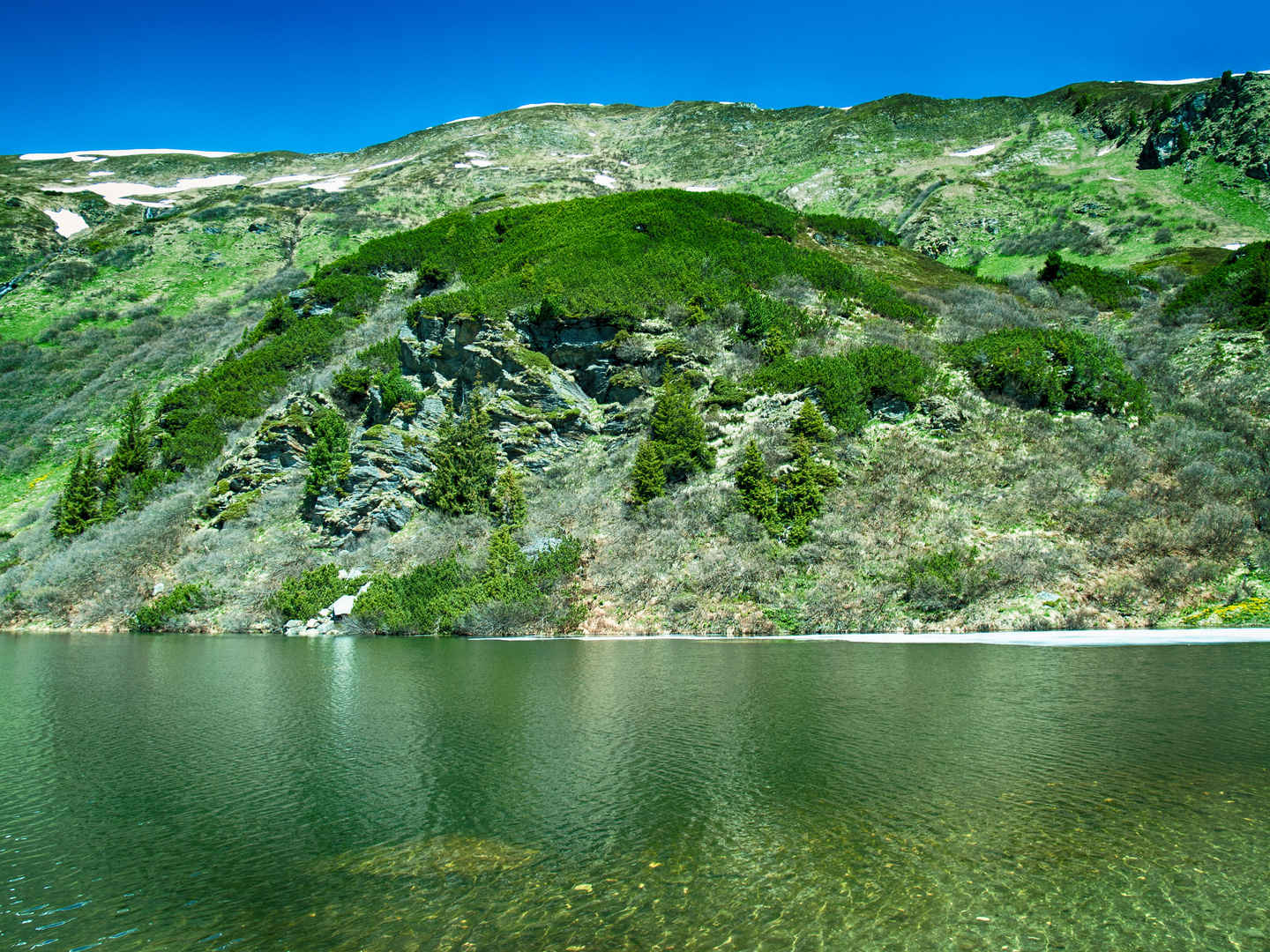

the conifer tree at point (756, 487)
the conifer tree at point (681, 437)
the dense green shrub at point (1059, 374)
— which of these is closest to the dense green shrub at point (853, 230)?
the dense green shrub at point (1059, 374)

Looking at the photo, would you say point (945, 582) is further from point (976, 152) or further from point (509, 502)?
point (976, 152)

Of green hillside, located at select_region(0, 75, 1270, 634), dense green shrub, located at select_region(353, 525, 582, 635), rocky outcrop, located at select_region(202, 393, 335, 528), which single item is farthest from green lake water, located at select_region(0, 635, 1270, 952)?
rocky outcrop, located at select_region(202, 393, 335, 528)

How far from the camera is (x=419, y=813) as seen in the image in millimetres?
7406

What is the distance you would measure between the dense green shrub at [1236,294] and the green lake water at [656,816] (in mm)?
32976

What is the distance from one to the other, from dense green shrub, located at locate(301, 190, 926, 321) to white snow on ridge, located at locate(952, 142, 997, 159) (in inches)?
1675

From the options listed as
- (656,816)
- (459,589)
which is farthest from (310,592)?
(656,816)

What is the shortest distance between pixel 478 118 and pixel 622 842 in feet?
491

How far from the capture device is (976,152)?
289 feet

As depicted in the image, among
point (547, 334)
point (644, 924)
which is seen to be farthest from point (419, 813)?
point (547, 334)

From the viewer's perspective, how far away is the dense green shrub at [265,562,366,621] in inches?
1189

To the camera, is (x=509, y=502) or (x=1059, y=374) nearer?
(x=509, y=502)

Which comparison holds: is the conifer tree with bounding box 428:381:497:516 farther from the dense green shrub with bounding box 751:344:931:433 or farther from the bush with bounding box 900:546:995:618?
the bush with bounding box 900:546:995:618

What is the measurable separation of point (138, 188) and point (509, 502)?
127 metres

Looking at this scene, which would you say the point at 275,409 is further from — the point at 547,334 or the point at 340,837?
the point at 340,837
